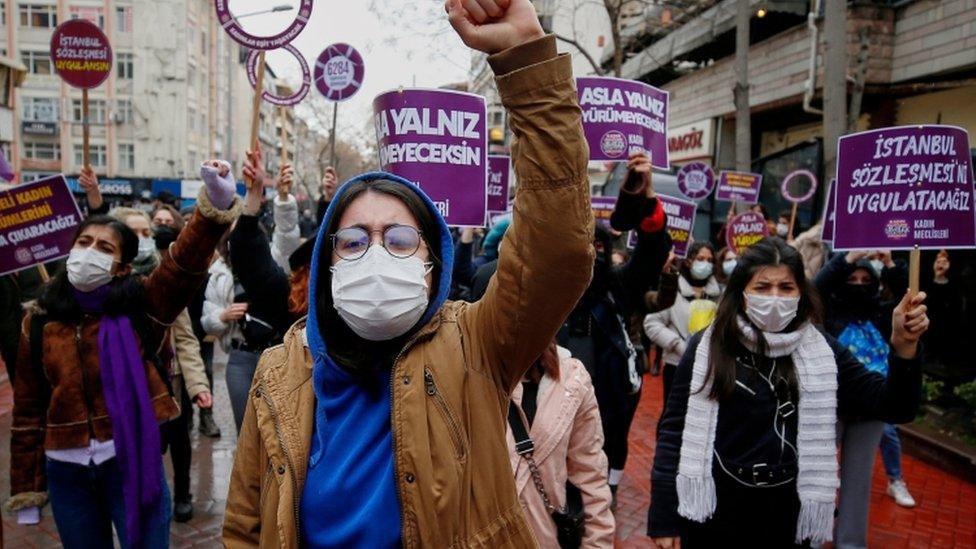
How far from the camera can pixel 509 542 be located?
5.63 feet

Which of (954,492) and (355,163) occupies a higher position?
(355,163)

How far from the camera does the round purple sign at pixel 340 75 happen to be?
796 cm

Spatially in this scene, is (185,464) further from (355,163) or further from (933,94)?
(355,163)

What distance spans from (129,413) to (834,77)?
326 inches

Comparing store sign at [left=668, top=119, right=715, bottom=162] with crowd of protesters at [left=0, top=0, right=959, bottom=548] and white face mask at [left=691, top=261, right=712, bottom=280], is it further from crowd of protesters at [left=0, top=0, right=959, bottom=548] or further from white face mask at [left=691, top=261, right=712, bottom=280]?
white face mask at [left=691, top=261, right=712, bottom=280]

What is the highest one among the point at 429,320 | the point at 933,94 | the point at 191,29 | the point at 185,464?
the point at 191,29

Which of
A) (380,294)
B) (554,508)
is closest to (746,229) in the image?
(554,508)

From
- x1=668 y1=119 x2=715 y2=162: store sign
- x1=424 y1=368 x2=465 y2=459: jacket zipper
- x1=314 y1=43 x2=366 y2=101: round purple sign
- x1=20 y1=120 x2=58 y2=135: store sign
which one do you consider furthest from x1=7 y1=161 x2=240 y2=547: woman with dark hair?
x1=20 y1=120 x2=58 y2=135: store sign

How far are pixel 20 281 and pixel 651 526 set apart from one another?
519 cm

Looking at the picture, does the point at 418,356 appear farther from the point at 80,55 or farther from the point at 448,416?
the point at 80,55

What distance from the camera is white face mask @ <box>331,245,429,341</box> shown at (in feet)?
5.75

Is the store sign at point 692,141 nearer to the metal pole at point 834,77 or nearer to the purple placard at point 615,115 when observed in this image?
the metal pole at point 834,77

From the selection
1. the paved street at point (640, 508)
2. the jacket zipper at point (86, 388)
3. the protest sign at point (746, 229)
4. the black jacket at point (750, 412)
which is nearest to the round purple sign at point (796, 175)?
the protest sign at point (746, 229)

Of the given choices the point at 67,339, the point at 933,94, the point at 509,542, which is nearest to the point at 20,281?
the point at 67,339
